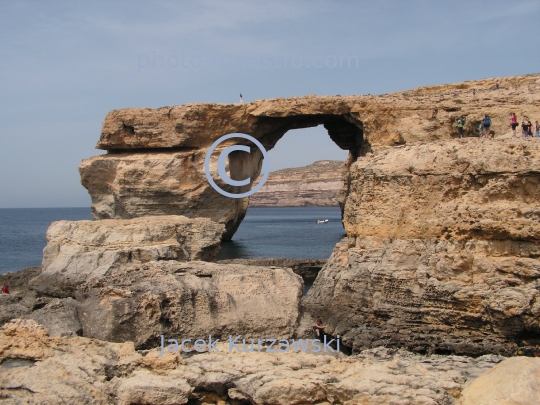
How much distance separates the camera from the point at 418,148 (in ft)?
48.2

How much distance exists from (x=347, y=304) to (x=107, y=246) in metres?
7.83

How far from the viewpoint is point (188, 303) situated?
38.9 ft

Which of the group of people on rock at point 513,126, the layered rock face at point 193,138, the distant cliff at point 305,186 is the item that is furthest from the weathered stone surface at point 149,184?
the distant cliff at point 305,186

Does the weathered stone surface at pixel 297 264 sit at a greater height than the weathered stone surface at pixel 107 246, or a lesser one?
lesser

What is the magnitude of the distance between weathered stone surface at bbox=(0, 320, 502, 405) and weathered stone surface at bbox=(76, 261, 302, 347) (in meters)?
0.67

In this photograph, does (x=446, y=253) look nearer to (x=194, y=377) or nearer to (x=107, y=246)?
(x=194, y=377)

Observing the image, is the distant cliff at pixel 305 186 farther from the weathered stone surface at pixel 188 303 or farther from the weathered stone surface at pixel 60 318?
the weathered stone surface at pixel 60 318

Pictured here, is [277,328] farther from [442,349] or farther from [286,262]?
[286,262]

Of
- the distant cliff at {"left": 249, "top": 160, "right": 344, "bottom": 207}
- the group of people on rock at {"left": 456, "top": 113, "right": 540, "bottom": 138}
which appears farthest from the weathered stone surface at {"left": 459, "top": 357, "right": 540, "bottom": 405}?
the distant cliff at {"left": 249, "top": 160, "right": 344, "bottom": 207}

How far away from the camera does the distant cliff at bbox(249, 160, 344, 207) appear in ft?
316

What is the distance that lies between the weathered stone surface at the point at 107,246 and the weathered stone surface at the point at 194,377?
6821 mm

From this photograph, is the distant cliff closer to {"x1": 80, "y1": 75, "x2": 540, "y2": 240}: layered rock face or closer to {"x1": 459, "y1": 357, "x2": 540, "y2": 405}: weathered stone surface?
{"x1": 80, "y1": 75, "x2": 540, "y2": 240}: layered rock face

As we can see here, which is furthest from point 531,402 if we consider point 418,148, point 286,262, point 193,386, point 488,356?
point 286,262

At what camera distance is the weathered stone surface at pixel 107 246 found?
17.5m
